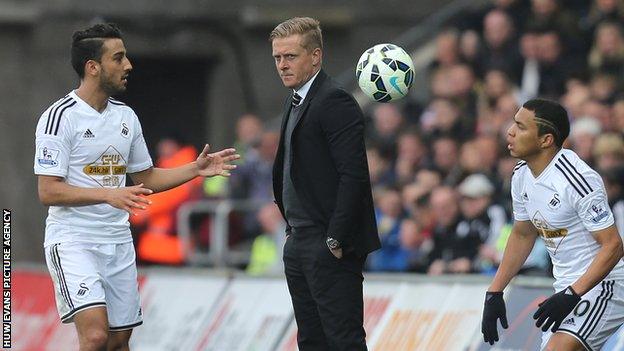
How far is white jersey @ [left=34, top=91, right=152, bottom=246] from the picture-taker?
9016mm

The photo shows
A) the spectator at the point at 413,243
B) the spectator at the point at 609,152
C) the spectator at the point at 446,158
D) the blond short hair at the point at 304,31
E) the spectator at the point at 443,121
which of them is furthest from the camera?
the spectator at the point at 443,121

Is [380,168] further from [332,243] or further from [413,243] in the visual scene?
[332,243]

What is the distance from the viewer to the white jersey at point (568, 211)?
843 cm

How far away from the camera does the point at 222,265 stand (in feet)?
56.0

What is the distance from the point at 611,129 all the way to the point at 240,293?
152 inches

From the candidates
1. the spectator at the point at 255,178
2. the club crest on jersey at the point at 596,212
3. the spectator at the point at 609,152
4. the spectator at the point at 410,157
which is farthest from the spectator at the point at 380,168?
the club crest on jersey at the point at 596,212

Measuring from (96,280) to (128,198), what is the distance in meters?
0.68

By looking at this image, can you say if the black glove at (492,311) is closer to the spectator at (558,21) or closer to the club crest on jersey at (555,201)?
the club crest on jersey at (555,201)

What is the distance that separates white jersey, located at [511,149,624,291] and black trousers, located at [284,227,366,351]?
114 centimetres

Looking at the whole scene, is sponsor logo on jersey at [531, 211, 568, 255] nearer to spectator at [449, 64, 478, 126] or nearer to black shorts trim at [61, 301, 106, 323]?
black shorts trim at [61, 301, 106, 323]

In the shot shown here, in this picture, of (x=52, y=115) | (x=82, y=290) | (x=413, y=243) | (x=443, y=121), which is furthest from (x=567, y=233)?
(x=443, y=121)

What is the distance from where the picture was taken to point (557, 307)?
834cm

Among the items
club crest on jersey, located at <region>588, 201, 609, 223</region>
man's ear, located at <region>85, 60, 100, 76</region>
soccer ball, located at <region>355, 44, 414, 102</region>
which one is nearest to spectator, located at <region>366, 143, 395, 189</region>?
soccer ball, located at <region>355, 44, 414, 102</region>

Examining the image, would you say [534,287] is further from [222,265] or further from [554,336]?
[222,265]
